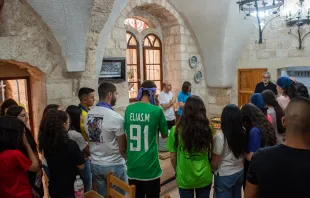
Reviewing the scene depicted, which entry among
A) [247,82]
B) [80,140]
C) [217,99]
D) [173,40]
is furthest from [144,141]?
[247,82]

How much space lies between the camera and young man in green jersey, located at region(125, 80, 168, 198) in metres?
2.19

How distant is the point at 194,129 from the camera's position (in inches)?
75.5

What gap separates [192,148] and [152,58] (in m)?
4.65

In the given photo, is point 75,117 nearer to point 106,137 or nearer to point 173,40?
point 106,137

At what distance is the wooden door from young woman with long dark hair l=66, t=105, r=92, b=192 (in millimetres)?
5329

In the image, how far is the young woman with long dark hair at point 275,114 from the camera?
257 cm

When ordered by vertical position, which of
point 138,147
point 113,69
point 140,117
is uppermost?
point 113,69

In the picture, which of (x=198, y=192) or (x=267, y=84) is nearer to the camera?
(x=198, y=192)

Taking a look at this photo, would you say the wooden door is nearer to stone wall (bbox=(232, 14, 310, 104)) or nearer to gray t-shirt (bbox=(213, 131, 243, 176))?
stone wall (bbox=(232, 14, 310, 104))

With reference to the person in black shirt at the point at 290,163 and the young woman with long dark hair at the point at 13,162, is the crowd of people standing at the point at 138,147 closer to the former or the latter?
the young woman with long dark hair at the point at 13,162

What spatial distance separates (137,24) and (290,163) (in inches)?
208

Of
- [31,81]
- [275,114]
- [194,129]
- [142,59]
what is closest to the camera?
[194,129]

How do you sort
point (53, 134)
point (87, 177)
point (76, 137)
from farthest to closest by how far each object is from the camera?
point (87, 177) → point (76, 137) → point (53, 134)

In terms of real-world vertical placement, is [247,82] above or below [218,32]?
below
